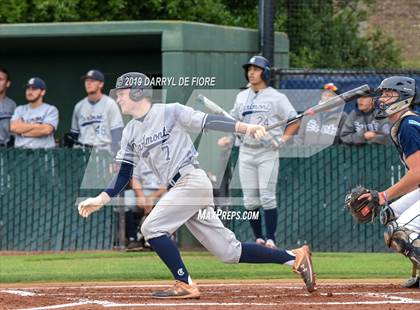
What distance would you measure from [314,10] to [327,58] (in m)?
1.16

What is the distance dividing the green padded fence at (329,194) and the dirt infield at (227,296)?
3088 millimetres

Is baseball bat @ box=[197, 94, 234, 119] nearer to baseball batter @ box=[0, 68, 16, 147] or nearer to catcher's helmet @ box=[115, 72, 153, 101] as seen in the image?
baseball batter @ box=[0, 68, 16, 147]

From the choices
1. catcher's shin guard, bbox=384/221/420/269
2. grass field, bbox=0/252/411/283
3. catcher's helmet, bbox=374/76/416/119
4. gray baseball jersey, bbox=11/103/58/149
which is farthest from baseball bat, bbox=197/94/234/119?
catcher's shin guard, bbox=384/221/420/269

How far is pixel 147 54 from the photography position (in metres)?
15.8

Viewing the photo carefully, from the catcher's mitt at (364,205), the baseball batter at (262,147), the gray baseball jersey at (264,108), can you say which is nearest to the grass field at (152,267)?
the baseball batter at (262,147)

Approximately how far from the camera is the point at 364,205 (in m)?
8.67

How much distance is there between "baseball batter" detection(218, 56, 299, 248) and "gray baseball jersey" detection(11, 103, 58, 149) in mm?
2629

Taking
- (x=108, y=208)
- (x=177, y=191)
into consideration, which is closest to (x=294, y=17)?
(x=108, y=208)

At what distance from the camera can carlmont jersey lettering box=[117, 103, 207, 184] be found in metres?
8.52

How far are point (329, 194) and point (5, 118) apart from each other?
4.33 metres

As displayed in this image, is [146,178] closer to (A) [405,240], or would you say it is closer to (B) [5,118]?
(B) [5,118]

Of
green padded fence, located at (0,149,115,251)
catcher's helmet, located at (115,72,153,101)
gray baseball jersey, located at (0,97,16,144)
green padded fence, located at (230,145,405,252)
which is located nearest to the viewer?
catcher's helmet, located at (115,72,153,101)

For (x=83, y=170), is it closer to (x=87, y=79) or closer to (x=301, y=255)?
(x=87, y=79)

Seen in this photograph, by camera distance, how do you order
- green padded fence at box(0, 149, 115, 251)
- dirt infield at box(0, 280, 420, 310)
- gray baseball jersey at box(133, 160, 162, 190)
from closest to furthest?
1. dirt infield at box(0, 280, 420, 310)
2. gray baseball jersey at box(133, 160, 162, 190)
3. green padded fence at box(0, 149, 115, 251)
